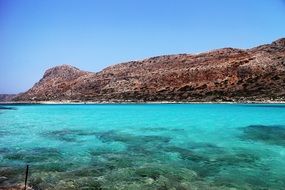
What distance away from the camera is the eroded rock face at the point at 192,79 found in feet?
282

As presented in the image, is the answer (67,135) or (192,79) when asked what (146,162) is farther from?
(192,79)

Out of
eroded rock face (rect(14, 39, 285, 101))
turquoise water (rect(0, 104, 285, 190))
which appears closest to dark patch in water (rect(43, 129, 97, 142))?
turquoise water (rect(0, 104, 285, 190))

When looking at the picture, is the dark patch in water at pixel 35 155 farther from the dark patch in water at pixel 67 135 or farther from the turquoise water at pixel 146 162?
the dark patch in water at pixel 67 135

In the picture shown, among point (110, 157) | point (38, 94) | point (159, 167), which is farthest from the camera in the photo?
point (38, 94)

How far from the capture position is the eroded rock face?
→ 282ft

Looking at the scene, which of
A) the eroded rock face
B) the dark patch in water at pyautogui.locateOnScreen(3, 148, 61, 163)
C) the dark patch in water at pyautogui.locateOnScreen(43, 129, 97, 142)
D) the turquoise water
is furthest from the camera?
the eroded rock face

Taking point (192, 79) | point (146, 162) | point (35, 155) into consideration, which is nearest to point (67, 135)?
point (35, 155)

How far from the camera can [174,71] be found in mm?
109250

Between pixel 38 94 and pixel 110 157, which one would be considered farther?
pixel 38 94

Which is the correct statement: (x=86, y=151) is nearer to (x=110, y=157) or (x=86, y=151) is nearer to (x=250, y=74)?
(x=110, y=157)

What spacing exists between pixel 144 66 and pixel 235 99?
4970 centimetres

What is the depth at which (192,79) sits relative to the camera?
100 metres

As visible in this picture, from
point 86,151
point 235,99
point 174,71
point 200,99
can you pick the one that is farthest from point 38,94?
point 86,151

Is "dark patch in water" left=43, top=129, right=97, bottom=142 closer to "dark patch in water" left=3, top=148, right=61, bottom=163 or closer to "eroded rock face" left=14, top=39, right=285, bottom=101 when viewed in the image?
"dark patch in water" left=3, top=148, right=61, bottom=163
